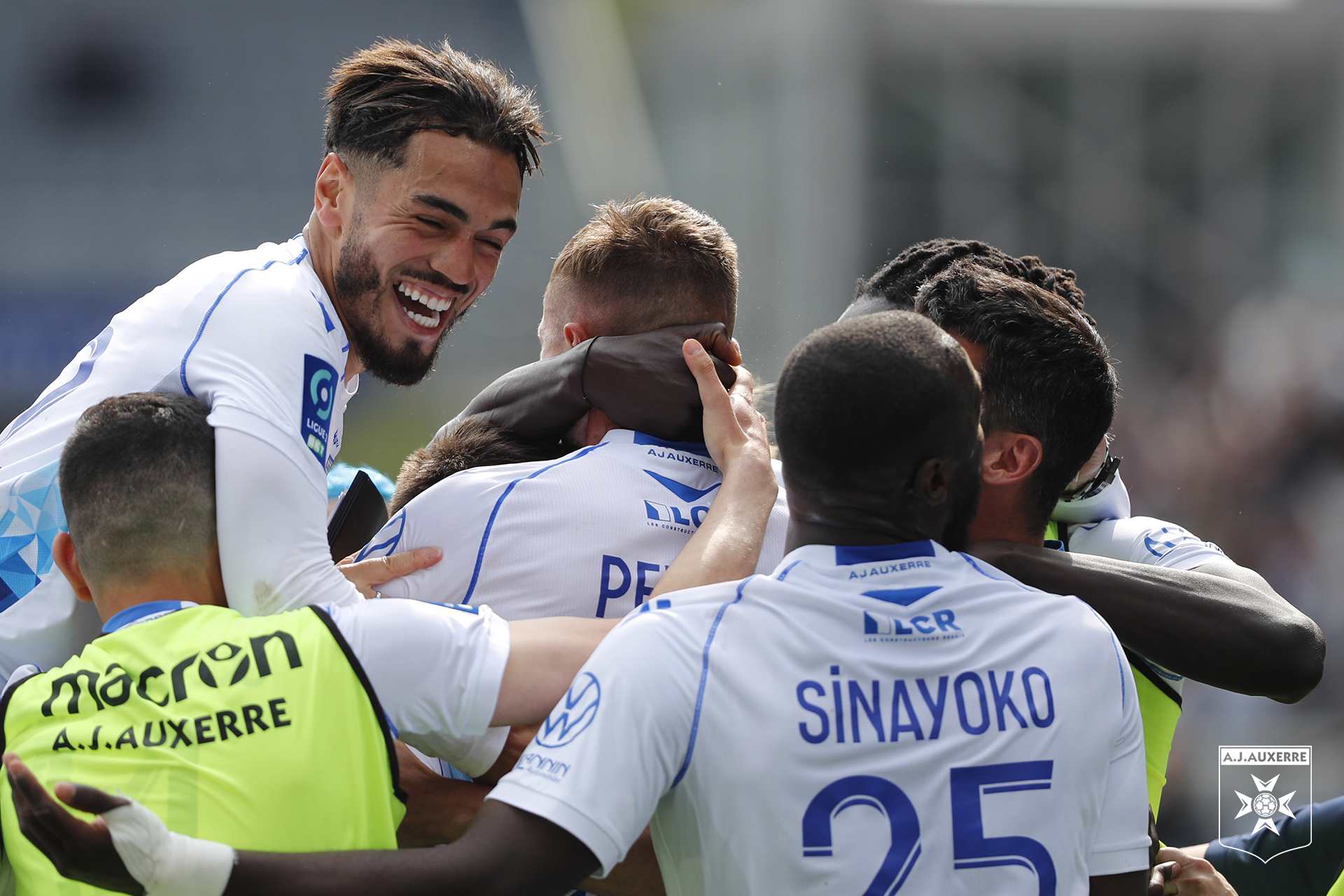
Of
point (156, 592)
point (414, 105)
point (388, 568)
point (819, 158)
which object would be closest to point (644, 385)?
point (388, 568)

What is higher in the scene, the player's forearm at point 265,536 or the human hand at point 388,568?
the player's forearm at point 265,536

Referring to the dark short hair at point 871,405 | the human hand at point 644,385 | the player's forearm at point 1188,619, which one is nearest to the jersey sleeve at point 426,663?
the dark short hair at point 871,405

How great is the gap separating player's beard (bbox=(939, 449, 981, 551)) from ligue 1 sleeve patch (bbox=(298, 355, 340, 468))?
1072mm

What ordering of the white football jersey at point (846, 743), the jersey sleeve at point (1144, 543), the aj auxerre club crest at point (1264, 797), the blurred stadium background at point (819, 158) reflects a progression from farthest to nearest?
the blurred stadium background at point (819, 158) < the aj auxerre club crest at point (1264, 797) < the jersey sleeve at point (1144, 543) < the white football jersey at point (846, 743)

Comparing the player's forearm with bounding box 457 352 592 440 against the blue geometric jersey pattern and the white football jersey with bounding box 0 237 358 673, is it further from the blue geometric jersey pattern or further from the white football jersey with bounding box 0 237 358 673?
the blue geometric jersey pattern

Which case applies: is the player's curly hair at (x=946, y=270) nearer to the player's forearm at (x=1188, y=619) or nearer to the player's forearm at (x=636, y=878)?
the player's forearm at (x=1188, y=619)

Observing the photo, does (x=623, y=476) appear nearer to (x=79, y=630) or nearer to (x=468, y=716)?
(x=468, y=716)

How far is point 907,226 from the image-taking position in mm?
8609

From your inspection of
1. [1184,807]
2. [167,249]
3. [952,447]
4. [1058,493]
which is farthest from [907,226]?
[952,447]

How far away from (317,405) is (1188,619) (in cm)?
161

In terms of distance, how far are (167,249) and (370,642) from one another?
24.4ft

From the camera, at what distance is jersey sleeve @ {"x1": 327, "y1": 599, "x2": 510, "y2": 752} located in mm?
1559

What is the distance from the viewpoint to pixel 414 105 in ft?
7.88

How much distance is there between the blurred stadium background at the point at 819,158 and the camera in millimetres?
7875
